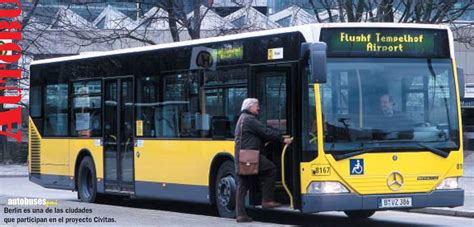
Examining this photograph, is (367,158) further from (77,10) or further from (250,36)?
(77,10)

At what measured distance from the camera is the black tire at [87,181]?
65.1 ft

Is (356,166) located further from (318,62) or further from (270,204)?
(318,62)

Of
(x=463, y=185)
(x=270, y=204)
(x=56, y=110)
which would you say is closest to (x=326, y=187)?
(x=270, y=204)

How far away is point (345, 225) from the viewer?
1505 centimetres

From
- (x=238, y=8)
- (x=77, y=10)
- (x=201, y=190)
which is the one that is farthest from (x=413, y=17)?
(x=201, y=190)

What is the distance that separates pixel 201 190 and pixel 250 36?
279 centimetres

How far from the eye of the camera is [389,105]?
44.2 feet


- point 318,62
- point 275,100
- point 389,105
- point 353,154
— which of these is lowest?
point 353,154

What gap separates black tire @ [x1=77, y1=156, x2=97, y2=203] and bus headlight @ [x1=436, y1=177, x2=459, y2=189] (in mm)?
8267

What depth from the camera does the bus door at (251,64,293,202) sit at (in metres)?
13.8

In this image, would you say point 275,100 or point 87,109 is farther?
point 87,109

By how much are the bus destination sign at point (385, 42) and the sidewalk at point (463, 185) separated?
384cm

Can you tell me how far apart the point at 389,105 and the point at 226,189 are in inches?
123

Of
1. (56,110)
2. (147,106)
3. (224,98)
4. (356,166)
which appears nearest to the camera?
(356,166)
